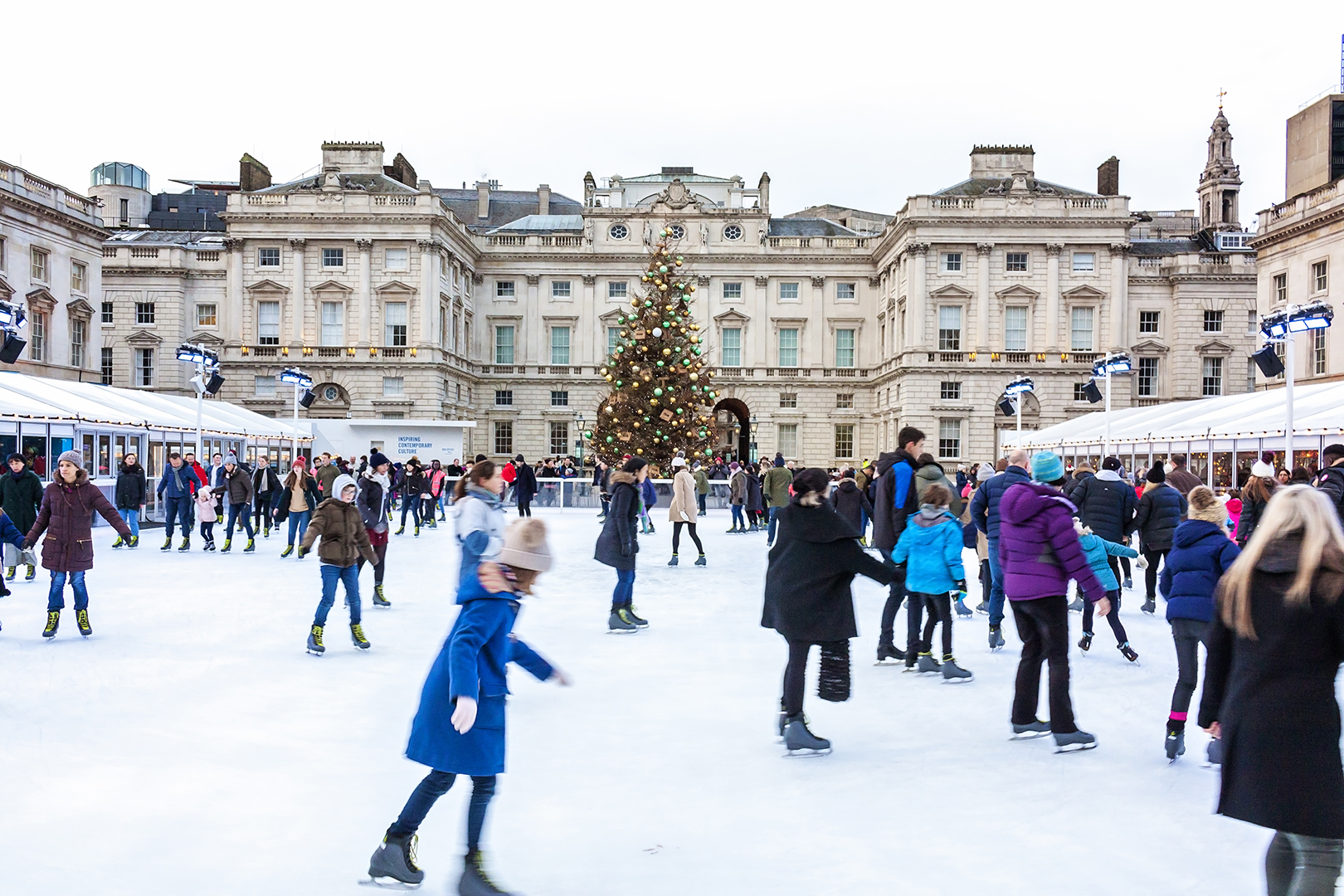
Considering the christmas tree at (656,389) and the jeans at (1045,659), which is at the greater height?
the christmas tree at (656,389)

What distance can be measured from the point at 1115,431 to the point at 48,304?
115 feet

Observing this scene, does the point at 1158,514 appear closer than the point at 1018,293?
Yes

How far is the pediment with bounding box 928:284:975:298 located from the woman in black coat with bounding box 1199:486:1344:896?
152 feet

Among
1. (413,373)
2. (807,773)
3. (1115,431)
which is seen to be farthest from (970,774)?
(413,373)

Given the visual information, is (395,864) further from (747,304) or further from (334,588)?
(747,304)

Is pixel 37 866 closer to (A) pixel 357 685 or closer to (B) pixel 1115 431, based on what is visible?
(A) pixel 357 685

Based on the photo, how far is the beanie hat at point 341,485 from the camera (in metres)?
8.57

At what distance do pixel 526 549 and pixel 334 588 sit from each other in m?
5.38

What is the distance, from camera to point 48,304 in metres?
36.8

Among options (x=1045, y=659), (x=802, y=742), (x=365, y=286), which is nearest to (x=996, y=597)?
(x=1045, y=659)

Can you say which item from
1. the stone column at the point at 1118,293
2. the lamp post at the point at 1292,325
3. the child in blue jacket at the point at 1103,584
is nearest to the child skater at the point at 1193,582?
the child in blue jacket at the point at 1103,584

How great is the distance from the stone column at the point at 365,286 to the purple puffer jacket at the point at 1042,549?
4532cm

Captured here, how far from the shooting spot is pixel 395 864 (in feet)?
12.8

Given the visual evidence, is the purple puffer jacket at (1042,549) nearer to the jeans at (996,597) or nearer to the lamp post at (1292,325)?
the jeans at (996,597)
